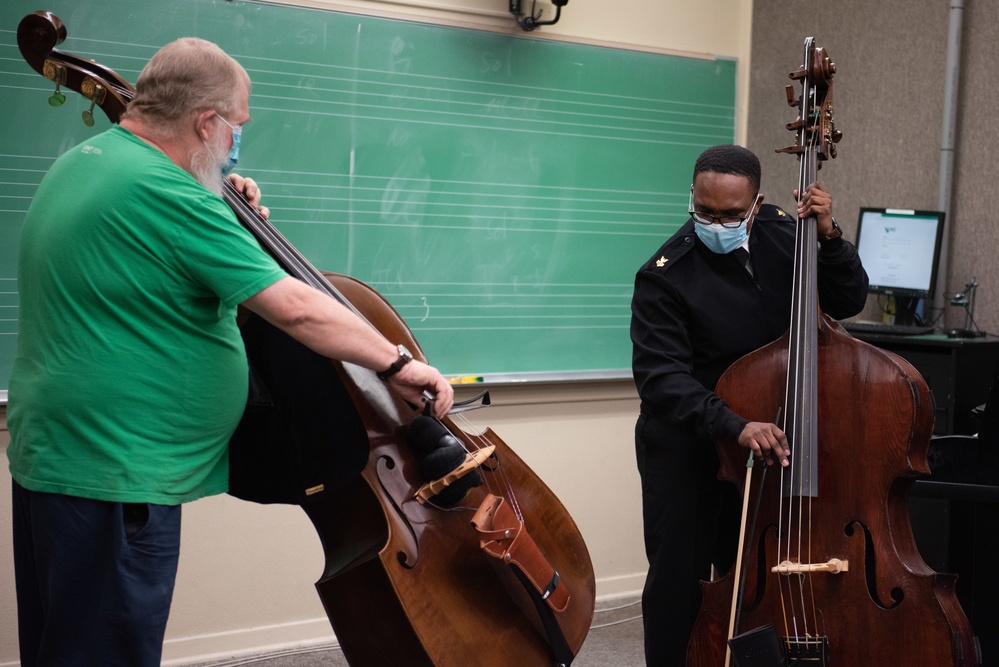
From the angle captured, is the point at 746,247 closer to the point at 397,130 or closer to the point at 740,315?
the point at 740,315

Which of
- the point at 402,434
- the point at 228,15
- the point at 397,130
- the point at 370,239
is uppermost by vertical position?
the point at 228,15

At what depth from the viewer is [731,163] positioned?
201 cm

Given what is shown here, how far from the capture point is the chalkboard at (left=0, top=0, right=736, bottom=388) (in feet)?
9.09

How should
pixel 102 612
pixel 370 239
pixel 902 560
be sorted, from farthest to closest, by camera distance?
pixel 370 239
pixel 902 560
pixel 102 612

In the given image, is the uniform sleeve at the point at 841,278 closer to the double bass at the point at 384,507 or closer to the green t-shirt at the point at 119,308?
the double bass at the point at 384,507

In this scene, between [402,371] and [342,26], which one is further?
[342,26]

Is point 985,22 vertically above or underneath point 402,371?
above

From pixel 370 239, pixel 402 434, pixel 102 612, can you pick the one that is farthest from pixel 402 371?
pixel 370 239

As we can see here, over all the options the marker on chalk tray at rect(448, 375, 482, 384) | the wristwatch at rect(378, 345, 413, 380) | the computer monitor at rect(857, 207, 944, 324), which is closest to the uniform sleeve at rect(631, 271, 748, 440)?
the wristwatch at rect(378, 345, 413, 380)

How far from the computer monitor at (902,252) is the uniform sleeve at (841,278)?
3.55 ft

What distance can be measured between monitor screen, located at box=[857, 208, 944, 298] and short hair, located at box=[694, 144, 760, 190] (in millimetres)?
1323

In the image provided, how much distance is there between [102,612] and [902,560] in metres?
1.34

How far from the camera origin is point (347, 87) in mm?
3066

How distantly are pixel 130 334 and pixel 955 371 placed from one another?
2.34 m
